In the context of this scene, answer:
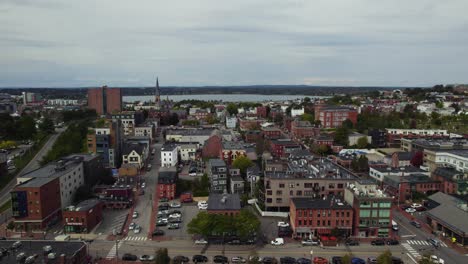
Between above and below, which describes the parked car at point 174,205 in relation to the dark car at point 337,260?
below

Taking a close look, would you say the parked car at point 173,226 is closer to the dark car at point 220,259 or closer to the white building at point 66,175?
the dark car at point 220,259

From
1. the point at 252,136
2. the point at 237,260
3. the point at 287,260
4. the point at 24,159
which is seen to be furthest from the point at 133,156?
the point at 287,260

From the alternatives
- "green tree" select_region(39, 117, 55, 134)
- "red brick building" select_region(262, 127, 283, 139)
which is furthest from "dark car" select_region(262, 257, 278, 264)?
"green tree" select_region(39, 117, 55, 134)

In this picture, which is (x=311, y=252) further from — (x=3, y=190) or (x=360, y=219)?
(x=3, y=190)

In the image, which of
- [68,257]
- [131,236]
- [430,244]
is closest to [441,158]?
[430,244]

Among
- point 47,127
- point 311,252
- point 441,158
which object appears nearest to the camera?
point 311,252

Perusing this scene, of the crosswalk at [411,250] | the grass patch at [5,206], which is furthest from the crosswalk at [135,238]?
the crosswalk at [411,250]
